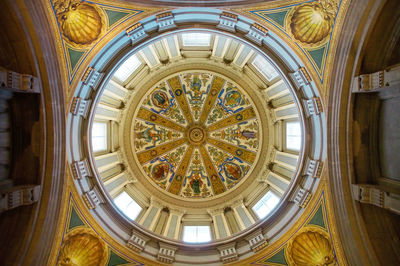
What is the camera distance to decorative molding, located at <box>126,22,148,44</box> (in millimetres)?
11125

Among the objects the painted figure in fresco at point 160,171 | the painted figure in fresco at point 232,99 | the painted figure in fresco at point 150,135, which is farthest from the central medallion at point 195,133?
the painted figure in fresco at point 232,99

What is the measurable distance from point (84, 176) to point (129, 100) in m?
8.61

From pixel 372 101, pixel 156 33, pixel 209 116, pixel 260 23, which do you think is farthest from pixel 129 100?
pixel 372 101

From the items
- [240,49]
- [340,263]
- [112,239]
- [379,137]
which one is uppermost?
[240,49]

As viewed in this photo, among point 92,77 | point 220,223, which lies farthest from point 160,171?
point 92,77

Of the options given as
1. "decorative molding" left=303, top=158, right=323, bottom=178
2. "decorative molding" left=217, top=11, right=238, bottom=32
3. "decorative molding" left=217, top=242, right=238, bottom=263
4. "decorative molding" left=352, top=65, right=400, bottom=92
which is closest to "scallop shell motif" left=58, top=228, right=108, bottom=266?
"decorative molding" left=217, top=242, right=238, bottom=263

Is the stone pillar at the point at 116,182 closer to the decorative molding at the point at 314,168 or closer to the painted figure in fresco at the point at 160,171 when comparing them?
the painted figure in fresco at the point at 160,171

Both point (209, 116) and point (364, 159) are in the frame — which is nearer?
point (364, 159)

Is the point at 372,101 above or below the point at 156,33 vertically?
below

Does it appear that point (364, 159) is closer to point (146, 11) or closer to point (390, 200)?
point (390, 200)

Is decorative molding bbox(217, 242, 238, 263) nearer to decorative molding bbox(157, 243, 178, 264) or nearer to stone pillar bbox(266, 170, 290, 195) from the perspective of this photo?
decorative molding bbox(157, 243, 178, 264)

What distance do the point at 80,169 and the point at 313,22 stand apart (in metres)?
12.0

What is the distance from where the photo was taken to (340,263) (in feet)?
36.9

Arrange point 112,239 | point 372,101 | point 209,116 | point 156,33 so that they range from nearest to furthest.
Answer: point 372,101 → point 156,33 → point 112,239 → point 209,116
